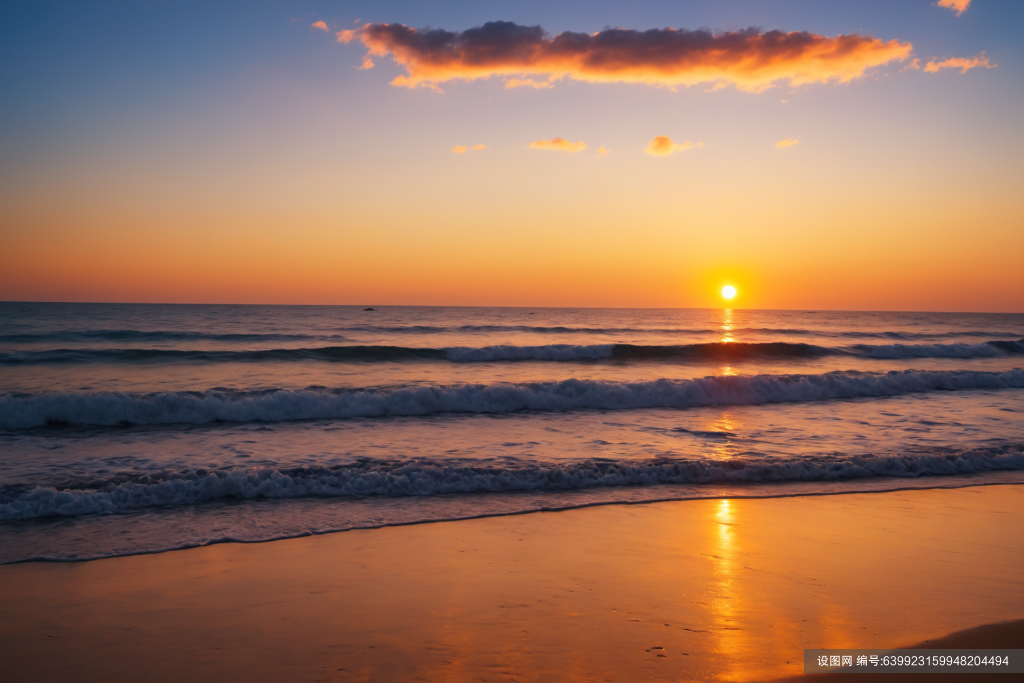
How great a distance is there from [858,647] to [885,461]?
6.32 m

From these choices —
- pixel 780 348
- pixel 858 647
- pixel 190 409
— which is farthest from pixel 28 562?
pixel 780 348

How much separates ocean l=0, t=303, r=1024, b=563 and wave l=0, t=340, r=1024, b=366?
1.26ft

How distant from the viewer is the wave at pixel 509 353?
2214 centimetres

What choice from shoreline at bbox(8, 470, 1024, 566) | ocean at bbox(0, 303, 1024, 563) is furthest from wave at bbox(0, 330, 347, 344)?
shoreline at bbox(8, 470, 1024, 566)

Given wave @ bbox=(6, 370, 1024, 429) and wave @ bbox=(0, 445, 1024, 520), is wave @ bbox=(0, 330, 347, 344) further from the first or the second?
wave @ bbox=(0, 445, 1024, 520)

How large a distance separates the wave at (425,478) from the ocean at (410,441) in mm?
26

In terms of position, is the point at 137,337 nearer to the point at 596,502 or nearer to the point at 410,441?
the point at 410,441

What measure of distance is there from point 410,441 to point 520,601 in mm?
6431

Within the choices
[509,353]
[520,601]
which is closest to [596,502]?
[520,601]

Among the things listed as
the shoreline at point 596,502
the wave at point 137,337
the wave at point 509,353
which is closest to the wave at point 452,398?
the shoreline at point 596,502

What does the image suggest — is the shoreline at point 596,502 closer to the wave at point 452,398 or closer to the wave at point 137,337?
the wave at point 452,398

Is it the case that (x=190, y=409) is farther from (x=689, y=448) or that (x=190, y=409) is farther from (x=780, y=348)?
(x=780, y=348)

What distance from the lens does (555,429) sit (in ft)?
39.8

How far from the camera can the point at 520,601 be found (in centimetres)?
453
